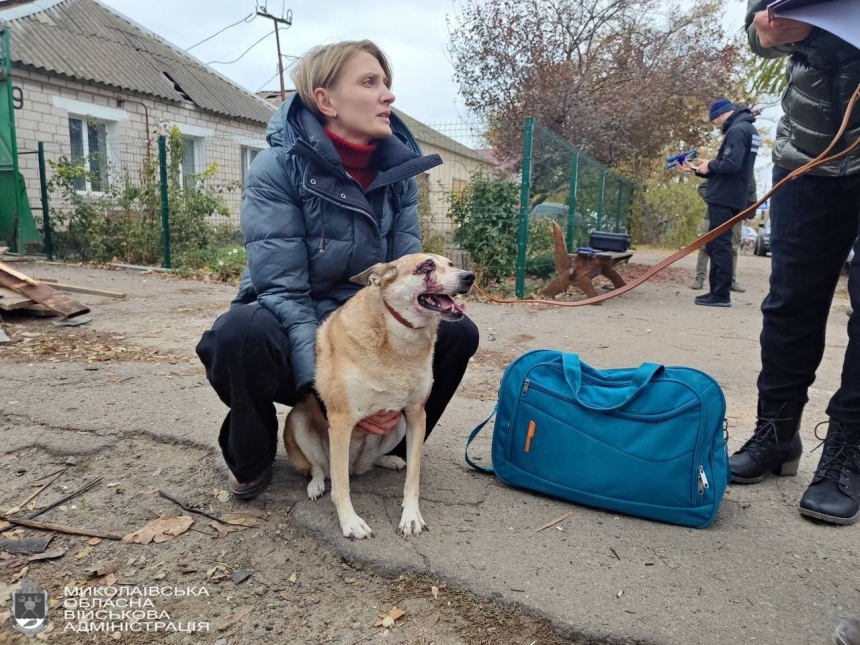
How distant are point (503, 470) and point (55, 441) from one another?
214 cm

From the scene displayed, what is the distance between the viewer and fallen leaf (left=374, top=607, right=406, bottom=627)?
1683 millimetres

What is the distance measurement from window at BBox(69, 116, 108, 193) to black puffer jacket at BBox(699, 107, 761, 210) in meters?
9.88

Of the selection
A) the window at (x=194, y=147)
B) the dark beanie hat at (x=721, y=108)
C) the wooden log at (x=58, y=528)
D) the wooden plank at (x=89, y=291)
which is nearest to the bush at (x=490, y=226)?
the dark beanie hat at (x=721, y=108)

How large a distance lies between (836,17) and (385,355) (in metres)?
1.80

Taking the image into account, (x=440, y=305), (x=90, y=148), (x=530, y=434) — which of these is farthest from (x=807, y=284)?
(x=90, y=148)

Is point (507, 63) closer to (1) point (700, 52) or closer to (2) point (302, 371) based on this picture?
(1) point (700, 52)

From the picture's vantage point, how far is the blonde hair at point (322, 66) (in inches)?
90.7

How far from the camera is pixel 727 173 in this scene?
275 inches

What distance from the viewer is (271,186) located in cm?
229

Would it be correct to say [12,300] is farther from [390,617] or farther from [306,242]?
[390,617]

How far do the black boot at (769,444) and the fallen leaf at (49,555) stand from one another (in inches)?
102

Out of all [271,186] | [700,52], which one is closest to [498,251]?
[271,186]

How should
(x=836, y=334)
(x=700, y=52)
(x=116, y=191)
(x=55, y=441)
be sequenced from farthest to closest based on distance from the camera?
(x=700, y=52) → (x=116, y=191) → (x=836, y=334) → (x=55, y=441)

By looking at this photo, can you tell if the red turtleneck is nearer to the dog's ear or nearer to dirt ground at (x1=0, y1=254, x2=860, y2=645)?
the dog's ear
